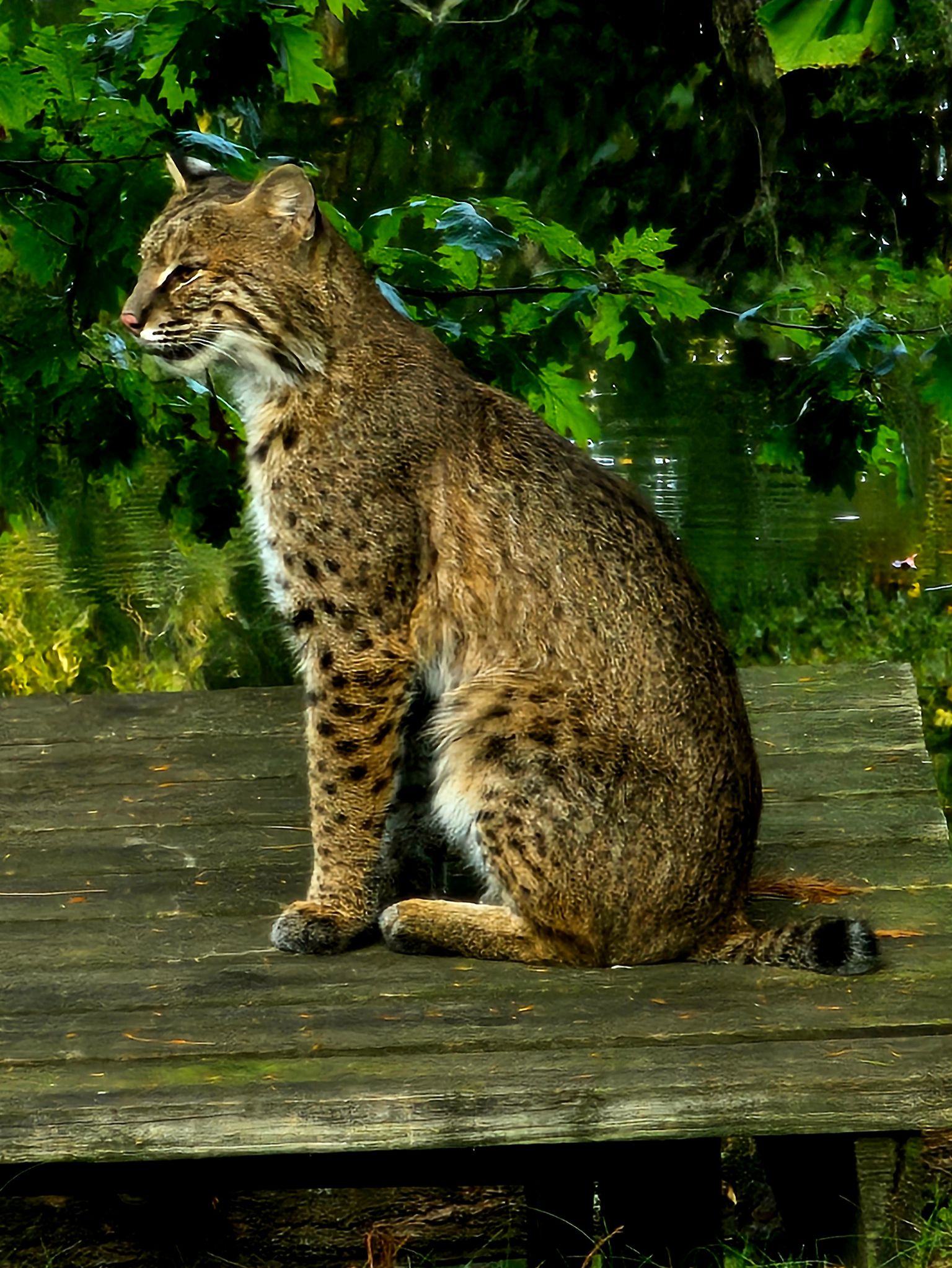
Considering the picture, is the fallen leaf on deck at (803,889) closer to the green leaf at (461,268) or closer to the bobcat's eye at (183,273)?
the bobcat's eye at (183,273)

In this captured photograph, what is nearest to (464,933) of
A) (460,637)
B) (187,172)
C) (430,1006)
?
(430,1006)

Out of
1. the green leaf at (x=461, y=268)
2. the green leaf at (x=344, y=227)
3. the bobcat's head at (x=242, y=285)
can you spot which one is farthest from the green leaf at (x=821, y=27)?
the green leaf at (x=461, y=268)

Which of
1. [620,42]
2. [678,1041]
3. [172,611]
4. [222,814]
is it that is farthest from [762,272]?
[678,1041]

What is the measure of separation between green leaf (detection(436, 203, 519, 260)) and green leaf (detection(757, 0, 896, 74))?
274 centimetres

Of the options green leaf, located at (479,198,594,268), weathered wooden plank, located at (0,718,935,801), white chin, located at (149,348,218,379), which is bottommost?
weathered wooden plank, located at (0,718,935,801)

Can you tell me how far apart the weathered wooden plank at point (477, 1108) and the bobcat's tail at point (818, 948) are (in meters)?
0.38

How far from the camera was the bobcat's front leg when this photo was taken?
11.4ft

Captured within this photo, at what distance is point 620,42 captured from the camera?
20.2ft

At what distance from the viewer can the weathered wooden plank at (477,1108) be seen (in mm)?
2678

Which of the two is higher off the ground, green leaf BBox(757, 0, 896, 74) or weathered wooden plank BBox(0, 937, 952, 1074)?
green leaf BBox(757, 0, 896, 74)

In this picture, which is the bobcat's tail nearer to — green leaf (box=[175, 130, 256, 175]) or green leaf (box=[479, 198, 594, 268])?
green leaf (box=[479, 198, 594, 268])

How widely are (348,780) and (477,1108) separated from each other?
955 millimetres

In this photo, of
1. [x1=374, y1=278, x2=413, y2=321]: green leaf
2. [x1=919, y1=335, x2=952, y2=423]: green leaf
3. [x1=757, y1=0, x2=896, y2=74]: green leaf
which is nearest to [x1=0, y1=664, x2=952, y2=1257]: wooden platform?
[x1=919, y1=335, x2=952, y2=423]: green leaf

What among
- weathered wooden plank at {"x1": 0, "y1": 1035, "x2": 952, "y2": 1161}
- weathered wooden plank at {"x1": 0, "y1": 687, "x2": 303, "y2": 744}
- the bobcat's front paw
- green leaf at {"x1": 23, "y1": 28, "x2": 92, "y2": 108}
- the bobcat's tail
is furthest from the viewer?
weathered wooden plank at {"x1": 0, "y1": 687, "x2": 303, "y2": 744}
